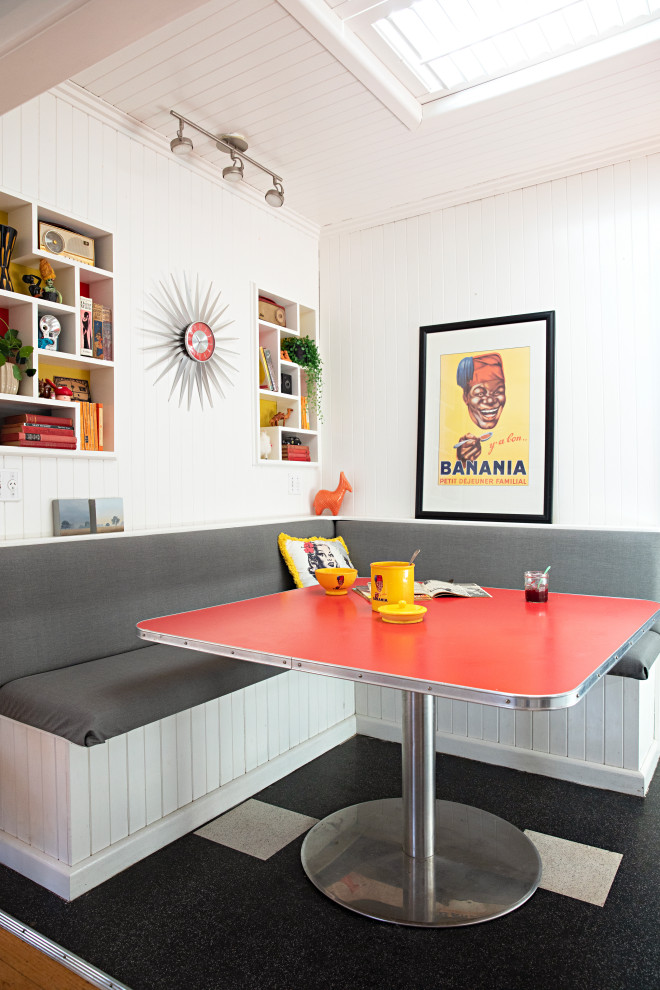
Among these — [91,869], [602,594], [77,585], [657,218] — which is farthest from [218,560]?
[657,218]

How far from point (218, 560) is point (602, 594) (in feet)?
5.33

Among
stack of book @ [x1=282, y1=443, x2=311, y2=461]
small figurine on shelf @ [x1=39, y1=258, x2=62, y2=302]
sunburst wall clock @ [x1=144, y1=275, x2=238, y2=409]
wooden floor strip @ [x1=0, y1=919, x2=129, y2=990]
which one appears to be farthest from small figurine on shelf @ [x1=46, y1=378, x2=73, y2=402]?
wooden floor strip @ [x1=0, y1=919, x2=129, y2=990]

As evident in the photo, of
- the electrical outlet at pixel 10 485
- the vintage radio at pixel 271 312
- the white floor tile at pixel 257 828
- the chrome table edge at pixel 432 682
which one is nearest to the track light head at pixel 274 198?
the vintage radio at pixel 271 312

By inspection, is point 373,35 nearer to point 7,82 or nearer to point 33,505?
A: point 7,82

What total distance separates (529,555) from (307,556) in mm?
1026

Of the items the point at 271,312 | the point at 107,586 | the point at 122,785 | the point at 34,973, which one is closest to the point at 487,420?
the point at 271,312

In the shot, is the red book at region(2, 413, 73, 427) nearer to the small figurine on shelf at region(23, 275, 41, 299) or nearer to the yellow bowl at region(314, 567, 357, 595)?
the small figurine on shelf at region(23, 275, 41, 299)

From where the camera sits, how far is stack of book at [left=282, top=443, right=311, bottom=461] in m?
3.72

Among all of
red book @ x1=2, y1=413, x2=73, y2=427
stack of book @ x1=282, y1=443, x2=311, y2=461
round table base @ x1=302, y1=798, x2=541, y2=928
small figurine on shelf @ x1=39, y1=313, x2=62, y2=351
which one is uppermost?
small figurine on shelf @ x1=39, y1=313, x2=62, y2=351

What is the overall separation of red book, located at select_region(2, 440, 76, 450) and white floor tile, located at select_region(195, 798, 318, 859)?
4.68ft

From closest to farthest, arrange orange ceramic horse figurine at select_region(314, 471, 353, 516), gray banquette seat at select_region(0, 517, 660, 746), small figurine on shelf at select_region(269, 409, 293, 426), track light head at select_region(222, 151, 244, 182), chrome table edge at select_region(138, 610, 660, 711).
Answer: chrome table edge at select_region(138, 610, 660, 711) → gray banquette seat at select_region(0, 517, 660, 746) → track light head at select_region(222, 151, 244, 182) → small figurine on shelf at select_region(269, 409, 293, 426) → orange ceramic horse figurine at select_region(314, 471, 353, 516)

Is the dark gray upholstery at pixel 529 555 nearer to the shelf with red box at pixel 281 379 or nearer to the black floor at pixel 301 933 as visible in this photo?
the shelf with red box at pixel 281 379

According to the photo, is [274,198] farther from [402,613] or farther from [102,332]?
[402,613]

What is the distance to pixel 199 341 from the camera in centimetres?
314
